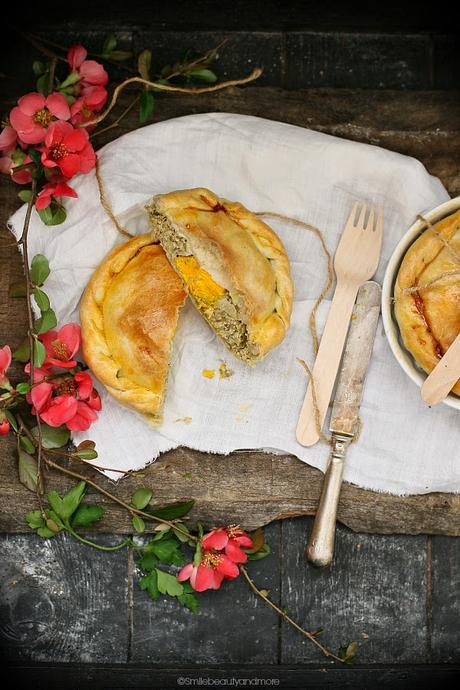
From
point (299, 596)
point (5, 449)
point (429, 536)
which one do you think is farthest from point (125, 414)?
point (429, 536)

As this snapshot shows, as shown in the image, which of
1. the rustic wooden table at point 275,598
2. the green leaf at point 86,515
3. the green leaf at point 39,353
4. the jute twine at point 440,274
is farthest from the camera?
the rustic wooden table at point 275,598

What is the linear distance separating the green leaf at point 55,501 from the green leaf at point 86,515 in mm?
49

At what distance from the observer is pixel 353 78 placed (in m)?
2.42

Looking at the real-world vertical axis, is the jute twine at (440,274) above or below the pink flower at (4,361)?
above

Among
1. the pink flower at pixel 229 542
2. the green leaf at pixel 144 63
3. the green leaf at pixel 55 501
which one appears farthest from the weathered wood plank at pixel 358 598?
the green leaf at pixel 144 63

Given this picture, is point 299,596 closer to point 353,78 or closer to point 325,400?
point 325,400

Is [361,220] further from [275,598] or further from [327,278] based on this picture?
[275,598]

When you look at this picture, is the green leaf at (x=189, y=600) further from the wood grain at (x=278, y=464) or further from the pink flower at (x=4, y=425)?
the pink flower at (x=4, y=425)

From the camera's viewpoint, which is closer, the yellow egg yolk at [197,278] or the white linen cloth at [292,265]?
the yellow egg yolk at [197,278]

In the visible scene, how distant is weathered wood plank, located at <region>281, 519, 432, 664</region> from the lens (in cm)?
235

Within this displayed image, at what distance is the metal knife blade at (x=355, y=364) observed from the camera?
2.19 m

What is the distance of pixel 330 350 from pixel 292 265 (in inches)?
11.1

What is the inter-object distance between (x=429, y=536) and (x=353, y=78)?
1.45 meters

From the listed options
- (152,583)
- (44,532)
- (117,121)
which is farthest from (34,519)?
(117,121)
